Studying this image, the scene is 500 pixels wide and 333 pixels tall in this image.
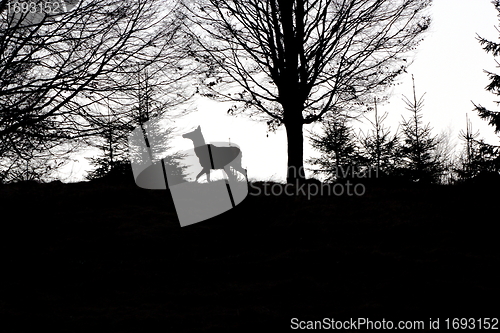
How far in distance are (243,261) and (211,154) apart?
3363 mm

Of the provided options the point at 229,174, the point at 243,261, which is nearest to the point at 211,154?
the point at 229,174

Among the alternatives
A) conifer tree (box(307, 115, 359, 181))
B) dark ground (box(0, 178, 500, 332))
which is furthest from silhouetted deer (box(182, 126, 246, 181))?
conifer tree (box(307, 115, 359, 181))

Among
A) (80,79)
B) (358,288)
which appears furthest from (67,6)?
(358,288)

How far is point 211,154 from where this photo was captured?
9508 millimetres

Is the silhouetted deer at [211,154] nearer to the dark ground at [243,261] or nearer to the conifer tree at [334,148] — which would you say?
the dark ground at [243,261]

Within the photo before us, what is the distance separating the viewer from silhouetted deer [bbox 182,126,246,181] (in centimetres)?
918

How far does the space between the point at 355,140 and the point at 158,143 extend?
9787 millimetres

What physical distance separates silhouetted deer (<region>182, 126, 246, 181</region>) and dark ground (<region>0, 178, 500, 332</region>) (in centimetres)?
110

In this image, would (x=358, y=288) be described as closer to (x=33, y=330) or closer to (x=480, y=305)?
(x=480, y=305)

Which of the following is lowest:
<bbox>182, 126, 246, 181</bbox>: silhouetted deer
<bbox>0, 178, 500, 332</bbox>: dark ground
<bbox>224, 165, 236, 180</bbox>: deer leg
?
<bbox>0, 178, 500, 332</bbox>: dark ground

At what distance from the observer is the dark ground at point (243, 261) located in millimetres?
4883

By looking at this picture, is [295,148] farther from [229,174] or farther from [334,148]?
[334,148]

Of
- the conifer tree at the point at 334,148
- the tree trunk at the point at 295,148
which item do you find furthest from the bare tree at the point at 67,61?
the conifer tree at the point at 334,148

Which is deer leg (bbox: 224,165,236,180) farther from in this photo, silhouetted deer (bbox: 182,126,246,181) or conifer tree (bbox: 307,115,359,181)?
conifer tree (bbox: 307,115,359,181)
